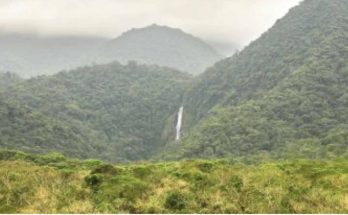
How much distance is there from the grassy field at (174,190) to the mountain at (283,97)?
44.7m

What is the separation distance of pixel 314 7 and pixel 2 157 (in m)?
173

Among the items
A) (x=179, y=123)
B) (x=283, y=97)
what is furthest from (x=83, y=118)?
(x=283, y=97)

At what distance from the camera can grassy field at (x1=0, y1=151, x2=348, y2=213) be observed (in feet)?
52.6

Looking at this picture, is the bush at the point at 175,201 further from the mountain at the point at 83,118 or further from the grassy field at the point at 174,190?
the mountain at the point at 83,118

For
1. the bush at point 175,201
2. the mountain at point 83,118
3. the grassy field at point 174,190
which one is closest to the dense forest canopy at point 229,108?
the mountain at point 83,118

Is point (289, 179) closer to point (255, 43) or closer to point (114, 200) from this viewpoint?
point (114, 200)

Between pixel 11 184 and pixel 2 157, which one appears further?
pixel 2 157

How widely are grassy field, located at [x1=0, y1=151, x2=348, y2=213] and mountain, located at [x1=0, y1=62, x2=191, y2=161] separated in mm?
79374

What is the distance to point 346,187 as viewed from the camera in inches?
699

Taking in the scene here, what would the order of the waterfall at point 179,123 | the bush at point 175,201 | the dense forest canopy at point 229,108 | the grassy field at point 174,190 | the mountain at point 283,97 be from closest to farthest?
the grassy field at point 174,190
the bush at point 175,201
the mountain at point 283,97
the dense forest canopy at point 229,108
the waterfall at point 179,123

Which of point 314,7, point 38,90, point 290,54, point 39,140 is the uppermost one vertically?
point 314,7

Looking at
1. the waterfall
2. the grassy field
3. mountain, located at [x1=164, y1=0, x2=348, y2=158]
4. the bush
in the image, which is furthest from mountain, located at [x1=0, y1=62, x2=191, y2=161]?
the bush

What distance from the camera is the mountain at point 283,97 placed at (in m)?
92.1

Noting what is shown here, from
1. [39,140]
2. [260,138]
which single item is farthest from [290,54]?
[39,140]
